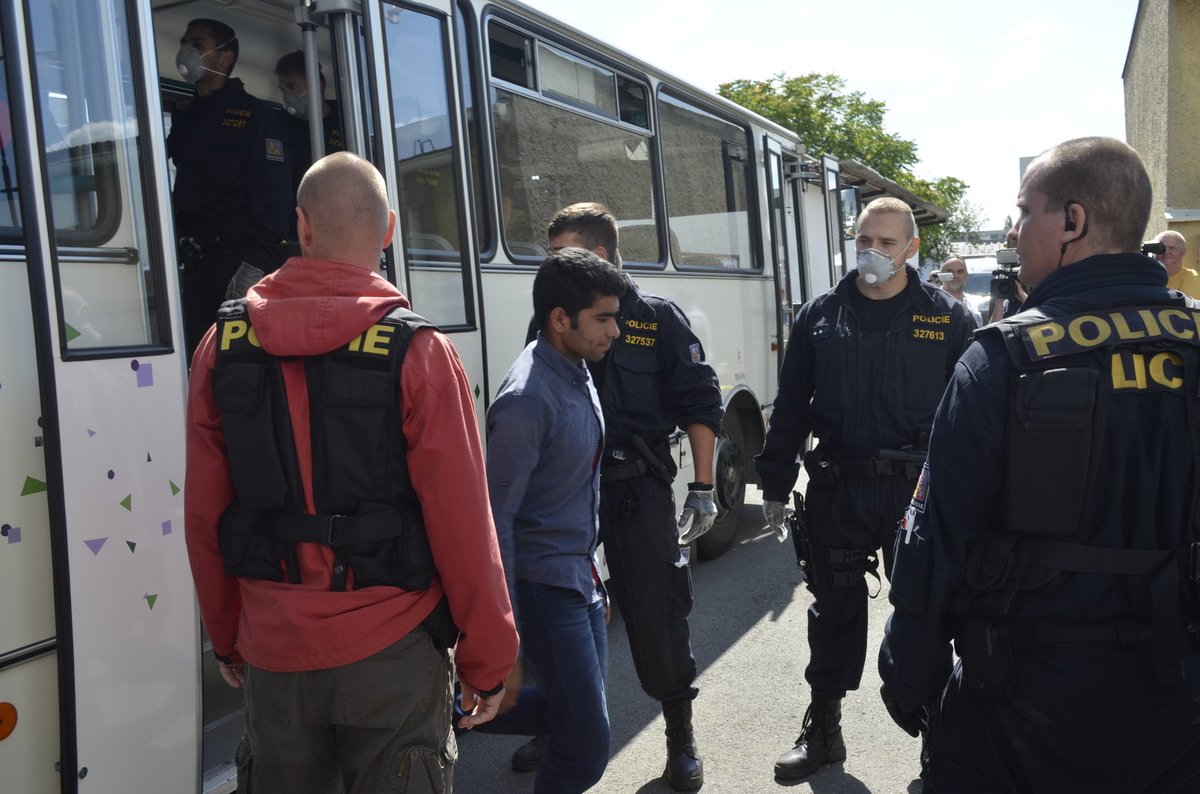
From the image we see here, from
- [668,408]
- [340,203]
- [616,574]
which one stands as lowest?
[616,574]

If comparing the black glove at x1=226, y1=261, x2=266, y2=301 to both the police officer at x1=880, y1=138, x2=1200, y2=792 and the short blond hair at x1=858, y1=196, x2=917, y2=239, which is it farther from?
the police officer at x1=880, y1=138, x2=1200, y2=792

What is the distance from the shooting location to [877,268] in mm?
3822

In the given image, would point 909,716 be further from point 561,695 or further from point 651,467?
point 651,467

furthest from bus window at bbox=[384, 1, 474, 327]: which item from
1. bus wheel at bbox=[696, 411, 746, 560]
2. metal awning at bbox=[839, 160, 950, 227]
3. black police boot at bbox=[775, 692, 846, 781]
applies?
metal awning at bbox=[839, 160, 950, 227]

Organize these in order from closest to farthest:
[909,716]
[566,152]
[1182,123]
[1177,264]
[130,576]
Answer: [909,716] → [130,576] → [566,152] → [1177,264] → [1182,123]

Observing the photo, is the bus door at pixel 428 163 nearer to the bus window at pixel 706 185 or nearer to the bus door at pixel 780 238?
the bus window at pixel 706 185

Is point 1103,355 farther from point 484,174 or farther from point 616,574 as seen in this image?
point 484,174

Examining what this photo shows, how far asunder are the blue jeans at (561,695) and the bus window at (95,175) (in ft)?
4.19

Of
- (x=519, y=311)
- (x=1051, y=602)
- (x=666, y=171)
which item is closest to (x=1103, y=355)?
(x=1051, y=602)

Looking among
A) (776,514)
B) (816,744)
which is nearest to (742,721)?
(816,744)

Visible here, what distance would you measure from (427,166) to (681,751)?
242 cm

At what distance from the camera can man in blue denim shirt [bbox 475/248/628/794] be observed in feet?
8.54

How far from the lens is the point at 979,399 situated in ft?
6.71

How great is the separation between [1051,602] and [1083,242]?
73 cm
